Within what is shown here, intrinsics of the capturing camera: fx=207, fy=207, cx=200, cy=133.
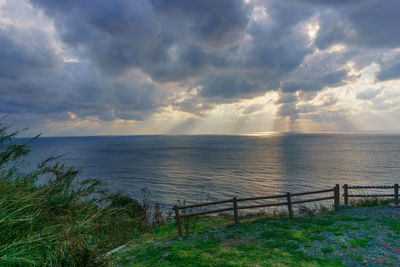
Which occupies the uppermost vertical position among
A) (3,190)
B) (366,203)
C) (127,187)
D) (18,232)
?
(3,190)

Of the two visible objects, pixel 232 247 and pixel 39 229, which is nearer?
pixel 39 229

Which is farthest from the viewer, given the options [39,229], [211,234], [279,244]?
[211,234]

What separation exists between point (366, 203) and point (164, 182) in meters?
31.1

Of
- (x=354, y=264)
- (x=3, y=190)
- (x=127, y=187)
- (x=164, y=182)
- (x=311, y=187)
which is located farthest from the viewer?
(x=164, y=182)

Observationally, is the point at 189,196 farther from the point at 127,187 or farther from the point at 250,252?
the point at 250,252

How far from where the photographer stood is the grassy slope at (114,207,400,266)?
7.54m

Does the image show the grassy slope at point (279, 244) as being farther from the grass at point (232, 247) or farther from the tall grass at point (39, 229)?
the tall grass at point (39, 229)

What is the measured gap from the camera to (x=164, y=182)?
130 ft

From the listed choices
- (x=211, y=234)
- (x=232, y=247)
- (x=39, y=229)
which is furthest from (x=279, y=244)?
(x=39, y=229)

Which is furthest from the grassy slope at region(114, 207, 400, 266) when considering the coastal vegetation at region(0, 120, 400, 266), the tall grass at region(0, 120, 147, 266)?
the tall grass at region(0, 120, 147, 266)

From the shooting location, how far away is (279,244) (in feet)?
29.1

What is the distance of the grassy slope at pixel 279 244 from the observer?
24.7ft

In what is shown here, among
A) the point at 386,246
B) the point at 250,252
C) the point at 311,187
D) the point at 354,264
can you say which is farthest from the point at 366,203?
the point at 311,187

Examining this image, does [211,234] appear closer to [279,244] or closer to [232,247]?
[232,247]
